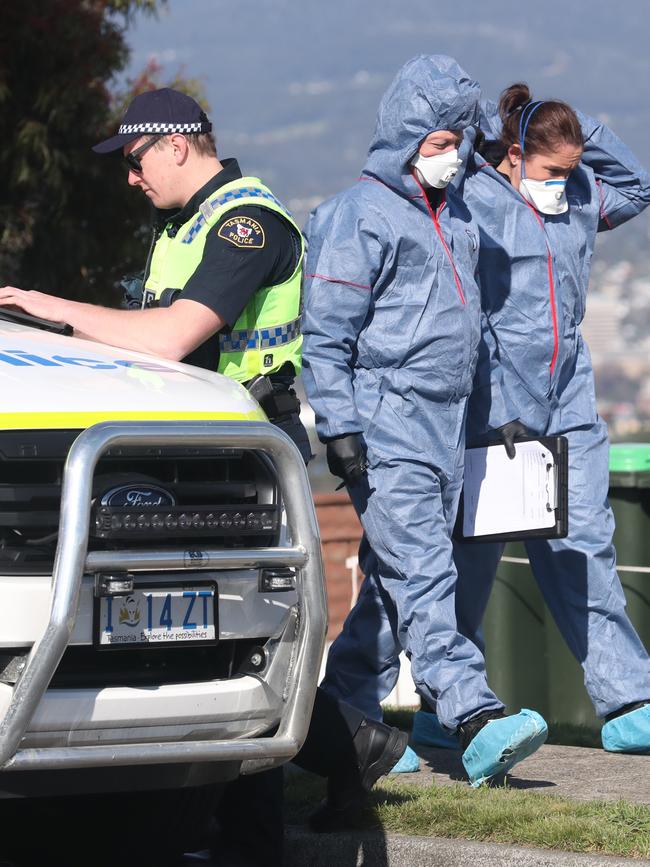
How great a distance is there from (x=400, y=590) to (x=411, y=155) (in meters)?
1.36

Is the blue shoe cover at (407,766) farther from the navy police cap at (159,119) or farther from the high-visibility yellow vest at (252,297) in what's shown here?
the navy police cap at (159,119)

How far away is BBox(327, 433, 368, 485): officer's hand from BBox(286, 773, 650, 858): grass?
0.97 meters

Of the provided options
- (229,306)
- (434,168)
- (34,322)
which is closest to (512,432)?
(434,168)

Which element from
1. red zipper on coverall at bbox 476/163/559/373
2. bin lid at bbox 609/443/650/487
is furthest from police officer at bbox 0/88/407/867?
bin lid at bbox 609/443/650/487

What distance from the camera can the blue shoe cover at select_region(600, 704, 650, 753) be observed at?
5.58 meters

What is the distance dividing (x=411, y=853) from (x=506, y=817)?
0.28 metres

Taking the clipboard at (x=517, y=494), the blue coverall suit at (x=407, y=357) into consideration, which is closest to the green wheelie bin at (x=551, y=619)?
the clipboard at (x=517, y=494)

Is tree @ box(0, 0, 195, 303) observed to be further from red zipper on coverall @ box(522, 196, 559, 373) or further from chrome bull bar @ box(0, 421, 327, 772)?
chrome bull bar @ box(0, 421, 327, 772)

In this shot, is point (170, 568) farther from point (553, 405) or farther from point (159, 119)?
point (553, 405)

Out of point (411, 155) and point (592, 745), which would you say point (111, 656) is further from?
point (592, 745)

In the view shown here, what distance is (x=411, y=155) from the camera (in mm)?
5199

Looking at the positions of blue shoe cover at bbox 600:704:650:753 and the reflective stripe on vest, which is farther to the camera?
blue shoe cover at bbox 600:704:650:753

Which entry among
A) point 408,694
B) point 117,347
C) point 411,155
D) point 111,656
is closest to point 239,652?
point 111,656

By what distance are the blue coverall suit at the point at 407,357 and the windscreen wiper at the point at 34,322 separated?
2.85 feet
